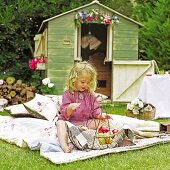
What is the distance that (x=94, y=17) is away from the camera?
1098 centimetres

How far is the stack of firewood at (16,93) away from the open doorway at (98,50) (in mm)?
1833

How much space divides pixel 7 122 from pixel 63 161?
2755 mm

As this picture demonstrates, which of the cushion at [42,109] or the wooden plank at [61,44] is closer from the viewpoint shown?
the cushion at [42,109]

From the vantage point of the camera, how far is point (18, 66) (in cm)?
1220

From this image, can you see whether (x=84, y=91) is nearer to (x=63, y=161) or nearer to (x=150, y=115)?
(x=63, y=161)

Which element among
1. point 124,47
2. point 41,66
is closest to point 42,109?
point 41,66

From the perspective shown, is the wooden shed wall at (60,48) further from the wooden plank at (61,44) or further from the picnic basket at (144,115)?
the picnic basket at (144,115)

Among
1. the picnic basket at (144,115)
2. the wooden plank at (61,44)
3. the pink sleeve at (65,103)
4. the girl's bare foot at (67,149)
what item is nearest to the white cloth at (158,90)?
the picnic basket at (144,115)

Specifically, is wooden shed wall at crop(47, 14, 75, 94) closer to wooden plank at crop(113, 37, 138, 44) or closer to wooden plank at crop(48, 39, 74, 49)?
wooden plank at crop(48, 39, 74, 49)

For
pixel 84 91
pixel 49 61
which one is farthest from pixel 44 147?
pixel 49 61

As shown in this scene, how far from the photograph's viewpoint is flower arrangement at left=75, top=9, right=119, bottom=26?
10.9 metres

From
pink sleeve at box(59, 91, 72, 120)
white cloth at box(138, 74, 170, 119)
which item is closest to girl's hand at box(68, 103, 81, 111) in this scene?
pink sleeve at box(59, 91, 72, 120)

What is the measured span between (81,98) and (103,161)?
3.68 ft

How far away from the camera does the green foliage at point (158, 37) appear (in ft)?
40.1
